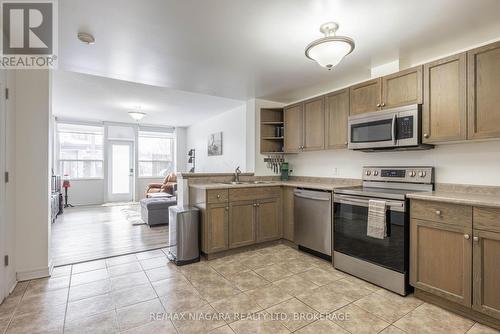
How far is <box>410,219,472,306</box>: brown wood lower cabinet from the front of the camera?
1.95 meters

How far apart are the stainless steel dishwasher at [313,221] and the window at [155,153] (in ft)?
20.4

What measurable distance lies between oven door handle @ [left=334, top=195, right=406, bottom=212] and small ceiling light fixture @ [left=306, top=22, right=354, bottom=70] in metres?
1.40

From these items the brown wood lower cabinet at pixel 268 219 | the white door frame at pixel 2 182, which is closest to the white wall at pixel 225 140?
the brown wood lower cabinet at pixel 268 219

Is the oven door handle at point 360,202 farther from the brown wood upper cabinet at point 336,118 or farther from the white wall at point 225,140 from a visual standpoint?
the white wall at point 225,140

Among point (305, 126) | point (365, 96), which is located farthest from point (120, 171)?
point (365, 96)

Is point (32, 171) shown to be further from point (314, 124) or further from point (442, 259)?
point (442, 259)

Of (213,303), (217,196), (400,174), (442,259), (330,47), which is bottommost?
(213,303)

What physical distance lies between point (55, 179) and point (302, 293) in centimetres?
583

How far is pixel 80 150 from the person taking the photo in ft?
24.1

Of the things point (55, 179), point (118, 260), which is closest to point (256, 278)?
point (118, 260)

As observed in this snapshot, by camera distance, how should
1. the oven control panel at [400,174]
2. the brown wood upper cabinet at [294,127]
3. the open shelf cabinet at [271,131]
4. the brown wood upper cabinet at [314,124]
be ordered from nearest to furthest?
the oven control panel at [400,174] → the brown wood upper cabinet at [314,124] → the brown wood upper cabinet at [294,127] → the open shelf cabinet at [271,131]

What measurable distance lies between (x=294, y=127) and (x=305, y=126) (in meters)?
0.25

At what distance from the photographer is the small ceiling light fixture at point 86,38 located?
2293mm

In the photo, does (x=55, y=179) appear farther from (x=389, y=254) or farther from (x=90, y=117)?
(x=389, y=254)
